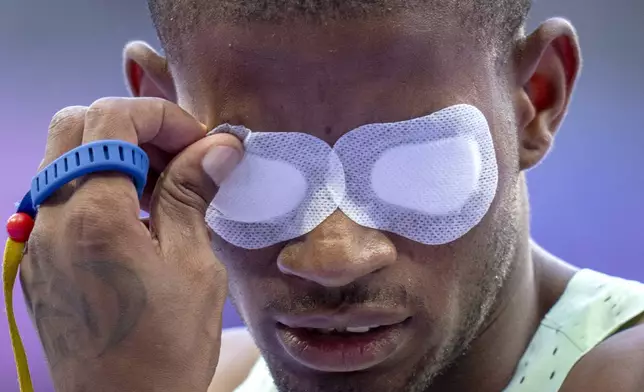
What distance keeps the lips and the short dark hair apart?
34 cm

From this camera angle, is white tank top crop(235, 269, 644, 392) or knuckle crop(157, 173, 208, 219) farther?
white tank top crop(235, 269, 644, 392)

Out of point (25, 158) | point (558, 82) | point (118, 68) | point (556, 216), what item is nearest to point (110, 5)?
point (118, 68)

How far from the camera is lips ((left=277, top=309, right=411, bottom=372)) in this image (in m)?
0.86

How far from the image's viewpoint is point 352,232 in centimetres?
80

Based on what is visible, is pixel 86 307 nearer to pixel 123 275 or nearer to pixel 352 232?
pixel 123 275

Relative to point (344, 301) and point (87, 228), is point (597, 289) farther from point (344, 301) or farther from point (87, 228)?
point (87, 228)

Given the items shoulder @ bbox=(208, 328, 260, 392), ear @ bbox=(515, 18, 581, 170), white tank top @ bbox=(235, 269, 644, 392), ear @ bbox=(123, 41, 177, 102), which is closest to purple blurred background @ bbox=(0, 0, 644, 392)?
shoulder @ bbox=(208, 328, 260, 392)

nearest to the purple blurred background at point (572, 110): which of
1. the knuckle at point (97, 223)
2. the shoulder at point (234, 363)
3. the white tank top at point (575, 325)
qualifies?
the shoulder at point (234, 363)

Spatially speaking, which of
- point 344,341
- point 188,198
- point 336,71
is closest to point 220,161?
point 188,198

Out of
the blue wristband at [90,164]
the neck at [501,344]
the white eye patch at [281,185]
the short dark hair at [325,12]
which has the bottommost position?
the neck at [501,344]

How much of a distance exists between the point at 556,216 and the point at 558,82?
1.43m

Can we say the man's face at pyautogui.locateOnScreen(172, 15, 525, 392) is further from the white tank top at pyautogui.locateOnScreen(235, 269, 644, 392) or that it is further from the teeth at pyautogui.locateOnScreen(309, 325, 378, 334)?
the white tank top at pyautogui.locateOnScreen(235, 269, 644, 392)

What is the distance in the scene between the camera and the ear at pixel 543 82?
0.98 metres

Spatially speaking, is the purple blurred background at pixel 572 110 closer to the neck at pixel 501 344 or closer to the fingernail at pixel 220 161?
the neck at pixel 501 344
